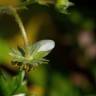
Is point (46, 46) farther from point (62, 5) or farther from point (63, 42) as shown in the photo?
point (63, 42)

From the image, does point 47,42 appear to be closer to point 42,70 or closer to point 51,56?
point 42,70

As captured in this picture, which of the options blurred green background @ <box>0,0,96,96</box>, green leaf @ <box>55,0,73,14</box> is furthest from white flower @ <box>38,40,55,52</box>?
blurred green background @ <box>0,0,96,96</box>

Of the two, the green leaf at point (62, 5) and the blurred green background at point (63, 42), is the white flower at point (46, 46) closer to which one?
the green leaf at point (62, 5)

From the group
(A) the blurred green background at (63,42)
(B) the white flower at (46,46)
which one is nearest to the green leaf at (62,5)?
(B) the white flower at (46,46)

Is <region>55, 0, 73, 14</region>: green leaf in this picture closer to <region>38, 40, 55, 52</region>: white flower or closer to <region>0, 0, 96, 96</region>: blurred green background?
<region>38, 40, 55, 52</region>: white flower

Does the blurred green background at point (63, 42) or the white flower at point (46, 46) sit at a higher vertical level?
the white flower at point (46, 46)

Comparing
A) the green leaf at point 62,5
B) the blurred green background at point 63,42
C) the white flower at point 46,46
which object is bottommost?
the blurred green background at point 63,42

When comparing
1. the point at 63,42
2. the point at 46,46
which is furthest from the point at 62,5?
the point at 63,42

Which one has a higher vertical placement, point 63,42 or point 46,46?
point 46,46

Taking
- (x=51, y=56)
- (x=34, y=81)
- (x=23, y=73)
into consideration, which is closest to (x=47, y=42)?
(x=23, y=73)
